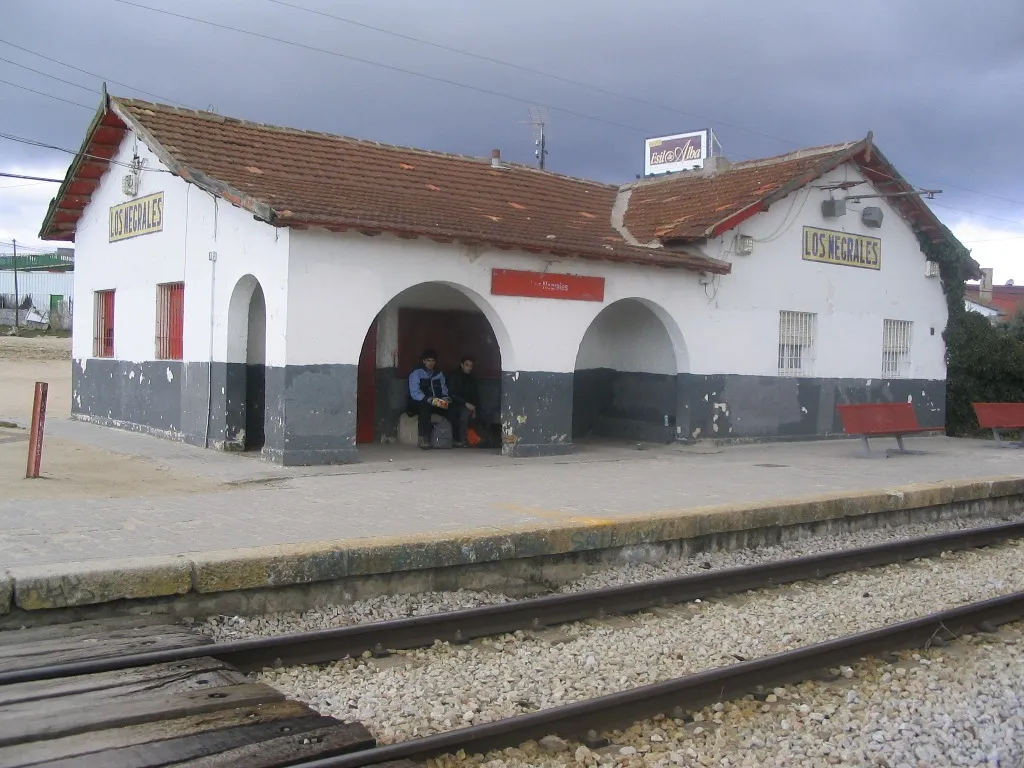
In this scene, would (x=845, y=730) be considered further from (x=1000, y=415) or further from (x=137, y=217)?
(x=1000, y=415)

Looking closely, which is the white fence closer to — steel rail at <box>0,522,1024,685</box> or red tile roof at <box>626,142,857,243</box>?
red tile roof at <box>626,142,857,243</box>

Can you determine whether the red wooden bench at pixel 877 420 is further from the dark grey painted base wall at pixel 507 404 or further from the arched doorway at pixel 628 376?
the arched doorway at pixel 628 376

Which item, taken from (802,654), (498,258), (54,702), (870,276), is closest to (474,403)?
(498,258)

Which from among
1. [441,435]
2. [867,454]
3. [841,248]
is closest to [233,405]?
[441,435]

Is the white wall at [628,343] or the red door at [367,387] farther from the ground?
the white wall at [628,343]

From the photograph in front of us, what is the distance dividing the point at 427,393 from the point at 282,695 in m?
9.47

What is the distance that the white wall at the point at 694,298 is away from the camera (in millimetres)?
12188

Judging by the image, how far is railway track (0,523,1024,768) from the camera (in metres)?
4.43

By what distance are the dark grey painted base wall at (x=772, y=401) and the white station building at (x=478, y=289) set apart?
43mm

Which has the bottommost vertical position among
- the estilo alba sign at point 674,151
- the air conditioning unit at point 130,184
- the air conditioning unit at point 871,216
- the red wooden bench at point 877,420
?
the red wooden bench at point 877,420

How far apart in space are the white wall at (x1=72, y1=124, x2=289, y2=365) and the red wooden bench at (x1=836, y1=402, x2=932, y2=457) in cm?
867

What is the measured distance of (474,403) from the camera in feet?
51.1

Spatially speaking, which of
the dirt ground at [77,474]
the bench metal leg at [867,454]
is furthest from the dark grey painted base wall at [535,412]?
the bench metal leg at [867,454]

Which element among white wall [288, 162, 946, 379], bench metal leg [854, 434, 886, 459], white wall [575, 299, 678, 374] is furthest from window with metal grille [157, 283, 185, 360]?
bench metal leg [854, 434, 886, 459]
